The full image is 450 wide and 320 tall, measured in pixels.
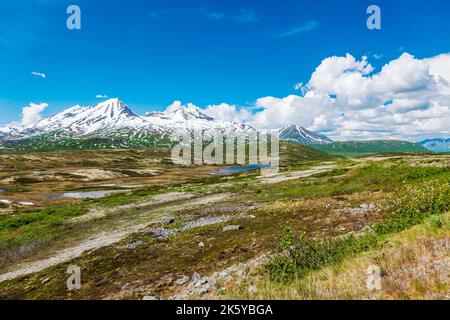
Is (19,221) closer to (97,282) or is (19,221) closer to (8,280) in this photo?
(8,280)

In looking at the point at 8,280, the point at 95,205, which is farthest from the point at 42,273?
the point at 95,205

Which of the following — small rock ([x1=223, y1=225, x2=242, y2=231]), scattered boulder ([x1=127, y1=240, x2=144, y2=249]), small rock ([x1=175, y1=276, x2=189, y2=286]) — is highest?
small rock ([x1=223, y1=225, x2=242, y2=231])

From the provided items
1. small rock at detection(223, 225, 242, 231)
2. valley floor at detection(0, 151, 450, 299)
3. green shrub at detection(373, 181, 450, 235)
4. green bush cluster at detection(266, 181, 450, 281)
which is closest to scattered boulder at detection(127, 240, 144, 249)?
valley floor at detection(0, 151, 450, 299)

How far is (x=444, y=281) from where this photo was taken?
888cm

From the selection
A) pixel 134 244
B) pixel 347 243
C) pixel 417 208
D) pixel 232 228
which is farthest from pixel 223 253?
pixel 417 208

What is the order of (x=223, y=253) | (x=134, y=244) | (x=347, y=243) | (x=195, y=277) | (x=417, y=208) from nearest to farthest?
1. (x=347, y=243)
2. (x=195, y=277)
3. (x=417, y=208)
4. (x=223, y=253)
5. (x=134, y=244)

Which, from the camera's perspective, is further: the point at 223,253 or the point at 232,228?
the point at 232,228

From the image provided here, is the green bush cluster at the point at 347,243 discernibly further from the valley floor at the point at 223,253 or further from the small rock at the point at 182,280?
the small rock at the point at 182,280

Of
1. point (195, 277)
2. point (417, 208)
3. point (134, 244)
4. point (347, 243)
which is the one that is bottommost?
point (134, 244)

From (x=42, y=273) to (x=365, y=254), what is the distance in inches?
857

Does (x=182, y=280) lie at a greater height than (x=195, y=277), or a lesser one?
lesser

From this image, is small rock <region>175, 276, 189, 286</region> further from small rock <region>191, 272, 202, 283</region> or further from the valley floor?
small rock <region>191, 272, 202, 283</region>

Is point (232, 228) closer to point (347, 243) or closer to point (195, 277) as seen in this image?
point (195, 277)

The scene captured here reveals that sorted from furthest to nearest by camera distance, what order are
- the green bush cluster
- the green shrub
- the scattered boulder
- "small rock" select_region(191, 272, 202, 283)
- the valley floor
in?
the scattered boulder < the green shrub < "small rock" select_region(191, 272, 202, 283) < the green bush cluster < the valley floor
